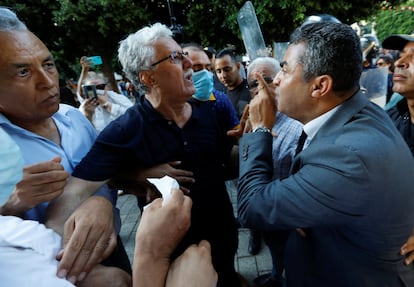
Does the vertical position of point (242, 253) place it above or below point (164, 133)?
below

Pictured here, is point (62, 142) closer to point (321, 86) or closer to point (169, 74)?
point (169, 74)

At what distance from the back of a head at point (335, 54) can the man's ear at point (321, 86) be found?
0.7 inches

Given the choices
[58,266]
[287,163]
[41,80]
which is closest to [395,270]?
[287,163]

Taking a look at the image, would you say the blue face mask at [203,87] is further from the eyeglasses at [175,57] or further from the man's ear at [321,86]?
the man's ear at [321,86]

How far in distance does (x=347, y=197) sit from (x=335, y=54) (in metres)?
0.62

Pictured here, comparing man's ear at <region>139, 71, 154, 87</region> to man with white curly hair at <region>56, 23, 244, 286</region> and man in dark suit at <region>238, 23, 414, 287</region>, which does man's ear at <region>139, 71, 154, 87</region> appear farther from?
man in dark suit at <region>238, 23, 414, 287</region>

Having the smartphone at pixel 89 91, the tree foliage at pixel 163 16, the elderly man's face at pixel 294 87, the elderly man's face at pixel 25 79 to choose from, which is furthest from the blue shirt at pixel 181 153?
the tree foliage at pixel 163 16

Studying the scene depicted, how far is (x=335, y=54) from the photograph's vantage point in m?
1.13

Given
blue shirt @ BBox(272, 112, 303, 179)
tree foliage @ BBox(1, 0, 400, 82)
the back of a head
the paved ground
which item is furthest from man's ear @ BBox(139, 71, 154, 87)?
tree foliage @ BBox(1, 0, 400, 82)

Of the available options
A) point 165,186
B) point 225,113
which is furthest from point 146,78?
point 165,186

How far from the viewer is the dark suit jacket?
96cm

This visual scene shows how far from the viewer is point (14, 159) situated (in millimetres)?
628

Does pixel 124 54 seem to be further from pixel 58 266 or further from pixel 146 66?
pixel 58 266

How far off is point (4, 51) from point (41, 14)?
8.36 meters
